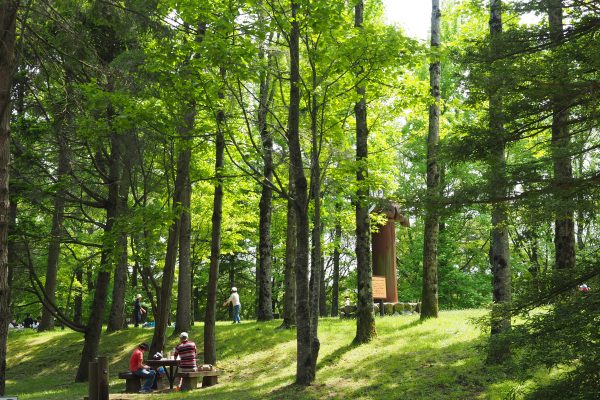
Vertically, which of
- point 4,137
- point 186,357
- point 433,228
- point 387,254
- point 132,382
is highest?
point 4,137

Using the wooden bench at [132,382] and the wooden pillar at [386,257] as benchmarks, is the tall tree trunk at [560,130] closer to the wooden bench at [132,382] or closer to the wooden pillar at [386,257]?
the wooden bench at [132,382]

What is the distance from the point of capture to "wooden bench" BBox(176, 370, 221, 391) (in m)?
14.2

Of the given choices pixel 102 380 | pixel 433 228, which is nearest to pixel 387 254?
pixel 433 228

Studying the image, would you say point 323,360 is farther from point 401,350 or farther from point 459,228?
point 459,228

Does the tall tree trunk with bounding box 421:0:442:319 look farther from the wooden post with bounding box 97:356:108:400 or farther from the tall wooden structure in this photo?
the wooden post with bounding box 97:356:108:400

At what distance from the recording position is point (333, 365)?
14070 millimetres

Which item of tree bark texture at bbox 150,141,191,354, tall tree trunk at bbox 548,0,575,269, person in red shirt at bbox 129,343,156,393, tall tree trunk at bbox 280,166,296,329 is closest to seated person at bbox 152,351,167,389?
person in red shirt at bbox 129,343,156,393

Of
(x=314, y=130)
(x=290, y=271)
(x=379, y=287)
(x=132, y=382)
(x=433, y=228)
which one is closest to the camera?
(x=314, y=130)

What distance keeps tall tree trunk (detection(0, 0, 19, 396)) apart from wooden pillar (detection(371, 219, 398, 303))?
1412cm

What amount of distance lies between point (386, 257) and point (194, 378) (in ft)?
30.9

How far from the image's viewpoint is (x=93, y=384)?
9.39 m

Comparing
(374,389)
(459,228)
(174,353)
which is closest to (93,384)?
(374,389)

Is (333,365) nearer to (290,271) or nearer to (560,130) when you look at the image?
(290,271)

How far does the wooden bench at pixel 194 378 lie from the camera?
1422cm
